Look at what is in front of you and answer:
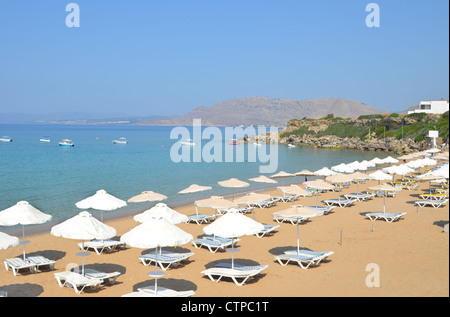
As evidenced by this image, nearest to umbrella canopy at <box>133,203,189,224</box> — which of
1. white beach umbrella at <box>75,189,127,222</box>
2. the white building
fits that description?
white beach umbrella at <box>75,189,127,222</box>

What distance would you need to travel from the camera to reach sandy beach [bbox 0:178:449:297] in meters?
9.54

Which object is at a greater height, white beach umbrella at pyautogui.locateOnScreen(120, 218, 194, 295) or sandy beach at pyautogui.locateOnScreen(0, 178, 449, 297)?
white beach umbrella at pyautogui.locateOnScreen(120, 218, 194, 295)

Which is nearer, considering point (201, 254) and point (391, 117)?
point (201, 254)

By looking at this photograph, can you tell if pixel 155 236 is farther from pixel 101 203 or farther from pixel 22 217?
pixel 101 203

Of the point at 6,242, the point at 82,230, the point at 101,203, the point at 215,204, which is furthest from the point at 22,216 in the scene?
the point at 215,204

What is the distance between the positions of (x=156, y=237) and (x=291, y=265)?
Answer: 14.9 ft

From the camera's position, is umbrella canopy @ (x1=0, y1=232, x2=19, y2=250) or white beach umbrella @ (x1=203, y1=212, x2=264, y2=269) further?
white beach umbrella @ (x1=203, y1=212, x2=264, y2=269)

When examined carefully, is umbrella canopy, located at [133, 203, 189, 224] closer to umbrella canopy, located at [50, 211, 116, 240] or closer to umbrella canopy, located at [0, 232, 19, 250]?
umbrella canopy, located at [50, 211, 116, 240]

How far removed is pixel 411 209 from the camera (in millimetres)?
19031

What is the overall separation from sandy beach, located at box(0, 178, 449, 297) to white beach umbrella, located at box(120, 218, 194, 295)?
4.83ft

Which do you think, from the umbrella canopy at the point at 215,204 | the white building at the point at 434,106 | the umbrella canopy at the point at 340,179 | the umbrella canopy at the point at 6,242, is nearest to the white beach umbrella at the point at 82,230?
the umbrella canopy at the point at 6,242

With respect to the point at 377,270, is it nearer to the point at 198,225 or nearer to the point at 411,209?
the point at 198,225
